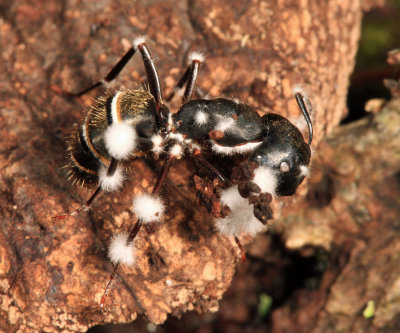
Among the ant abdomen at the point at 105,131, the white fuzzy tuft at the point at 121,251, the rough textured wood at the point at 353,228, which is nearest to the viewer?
the white fuzzy tuft at the point at 121,251

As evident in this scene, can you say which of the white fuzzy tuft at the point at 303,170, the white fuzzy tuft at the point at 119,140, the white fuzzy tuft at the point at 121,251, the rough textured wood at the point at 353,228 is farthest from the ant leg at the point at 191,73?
the rough textured wood at the point at 353,228

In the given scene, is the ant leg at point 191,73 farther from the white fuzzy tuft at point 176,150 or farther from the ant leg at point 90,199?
the ant leg at point 90,199

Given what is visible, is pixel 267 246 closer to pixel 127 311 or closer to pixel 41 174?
pixel 127 311

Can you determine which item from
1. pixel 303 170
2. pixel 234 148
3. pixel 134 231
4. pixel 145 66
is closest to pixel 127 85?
pixel 145 66

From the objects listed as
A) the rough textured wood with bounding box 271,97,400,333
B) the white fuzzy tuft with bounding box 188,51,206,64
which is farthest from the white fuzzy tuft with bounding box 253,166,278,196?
the rough textured wood with bounding box 271,97,400,333

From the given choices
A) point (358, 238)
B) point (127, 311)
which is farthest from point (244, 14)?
point (127, 311)

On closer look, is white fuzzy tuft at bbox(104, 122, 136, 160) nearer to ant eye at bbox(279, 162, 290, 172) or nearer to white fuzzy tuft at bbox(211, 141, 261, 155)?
white fuzzy tuft at bbox(211, 141, 261, 155)
